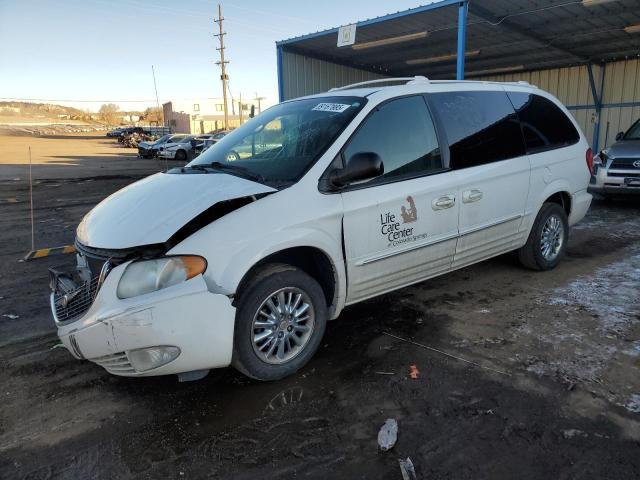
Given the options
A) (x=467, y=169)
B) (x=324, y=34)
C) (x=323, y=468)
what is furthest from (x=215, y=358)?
(x=324, y=34)

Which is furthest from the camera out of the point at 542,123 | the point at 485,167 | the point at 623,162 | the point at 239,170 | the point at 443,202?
the point at 623,162

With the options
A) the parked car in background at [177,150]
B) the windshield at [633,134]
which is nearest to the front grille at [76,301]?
the windshield at [633,134]

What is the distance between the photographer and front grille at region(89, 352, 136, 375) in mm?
2789

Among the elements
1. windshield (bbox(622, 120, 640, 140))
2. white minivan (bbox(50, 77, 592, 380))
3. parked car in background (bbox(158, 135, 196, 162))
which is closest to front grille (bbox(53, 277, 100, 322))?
white minivan (bbox(50, 77, 592, 380))

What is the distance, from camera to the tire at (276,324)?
2965 mm

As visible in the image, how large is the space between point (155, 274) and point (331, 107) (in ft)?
6.38

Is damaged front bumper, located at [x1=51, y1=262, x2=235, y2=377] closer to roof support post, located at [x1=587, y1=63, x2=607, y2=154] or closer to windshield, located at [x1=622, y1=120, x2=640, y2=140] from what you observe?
windshield, located at [x1=622, y1=120, x2=640, y2=140]

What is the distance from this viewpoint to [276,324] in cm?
314

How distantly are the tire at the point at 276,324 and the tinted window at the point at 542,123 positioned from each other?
289cm

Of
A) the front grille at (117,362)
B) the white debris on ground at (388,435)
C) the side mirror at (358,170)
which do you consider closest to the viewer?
the white debris on ground at (388,435)

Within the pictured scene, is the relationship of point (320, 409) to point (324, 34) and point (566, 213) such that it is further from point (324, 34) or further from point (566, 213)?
point (324, 34)

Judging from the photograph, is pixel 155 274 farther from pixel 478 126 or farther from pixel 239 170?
pixel 478 126

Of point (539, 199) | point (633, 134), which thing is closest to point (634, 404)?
point (539, 199)

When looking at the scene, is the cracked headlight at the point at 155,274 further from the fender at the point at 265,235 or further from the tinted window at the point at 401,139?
the tinted window at the point at 401,139
